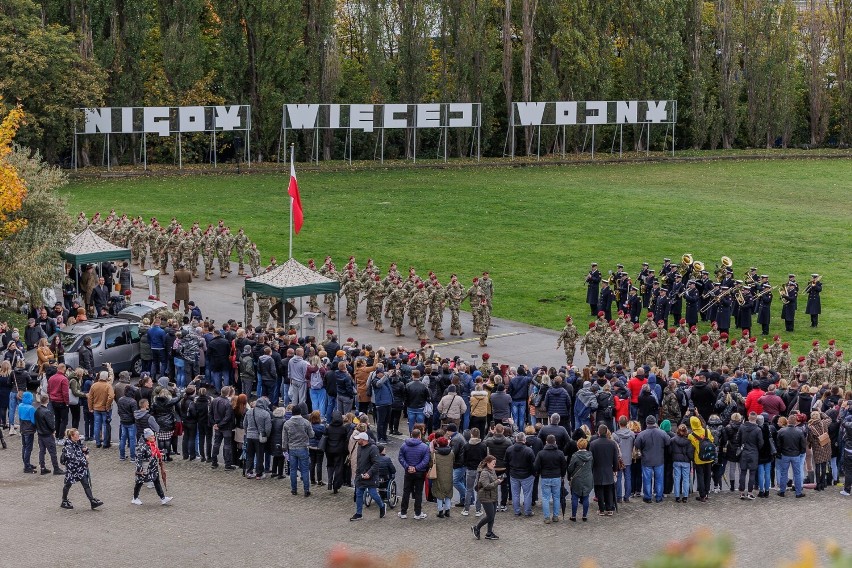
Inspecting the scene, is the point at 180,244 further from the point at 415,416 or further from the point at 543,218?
the point at 415,416

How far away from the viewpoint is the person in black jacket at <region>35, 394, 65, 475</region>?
16.4m

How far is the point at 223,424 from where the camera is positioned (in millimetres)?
16703

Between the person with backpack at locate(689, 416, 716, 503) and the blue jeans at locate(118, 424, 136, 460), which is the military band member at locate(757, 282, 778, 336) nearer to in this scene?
the person with backpack at locate(689, 416, 716, 503)

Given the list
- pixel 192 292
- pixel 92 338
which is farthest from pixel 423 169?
pixel 92 338

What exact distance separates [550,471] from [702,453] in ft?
7.11

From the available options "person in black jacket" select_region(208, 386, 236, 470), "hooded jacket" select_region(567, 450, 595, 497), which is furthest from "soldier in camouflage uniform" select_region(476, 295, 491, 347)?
"hooded jacket" select_region(567, 450, 595, 497)

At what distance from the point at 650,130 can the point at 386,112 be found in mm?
15741

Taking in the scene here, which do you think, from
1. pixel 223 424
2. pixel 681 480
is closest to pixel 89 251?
pixel 223 424

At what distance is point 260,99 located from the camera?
Result: 56.9m

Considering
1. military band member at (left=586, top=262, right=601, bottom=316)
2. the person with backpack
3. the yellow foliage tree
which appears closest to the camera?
the person with backpack

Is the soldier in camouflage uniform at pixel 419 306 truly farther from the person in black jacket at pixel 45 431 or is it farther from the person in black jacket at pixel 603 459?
the person in black jacket at pixel 603 459

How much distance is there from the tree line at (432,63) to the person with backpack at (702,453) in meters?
38.1

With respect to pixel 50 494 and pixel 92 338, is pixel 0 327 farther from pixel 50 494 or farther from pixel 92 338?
pixel 50 494

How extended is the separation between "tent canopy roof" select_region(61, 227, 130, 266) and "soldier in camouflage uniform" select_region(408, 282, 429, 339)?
269 inches
